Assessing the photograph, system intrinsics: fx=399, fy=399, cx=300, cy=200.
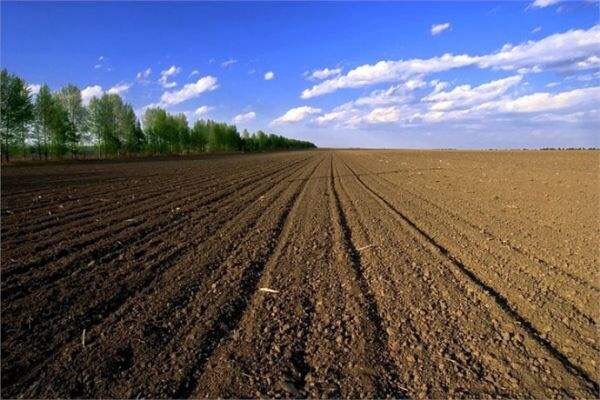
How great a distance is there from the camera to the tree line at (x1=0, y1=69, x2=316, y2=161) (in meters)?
44.3

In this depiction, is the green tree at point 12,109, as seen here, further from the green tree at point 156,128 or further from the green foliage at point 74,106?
the green tree at point 156,128

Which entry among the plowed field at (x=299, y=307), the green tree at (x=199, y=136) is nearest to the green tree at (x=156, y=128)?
the green tree at (x=199, y=136)

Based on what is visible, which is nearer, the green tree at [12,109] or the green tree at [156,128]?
the green tree at [12,109]

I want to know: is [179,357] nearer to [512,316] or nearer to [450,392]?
[450,392]

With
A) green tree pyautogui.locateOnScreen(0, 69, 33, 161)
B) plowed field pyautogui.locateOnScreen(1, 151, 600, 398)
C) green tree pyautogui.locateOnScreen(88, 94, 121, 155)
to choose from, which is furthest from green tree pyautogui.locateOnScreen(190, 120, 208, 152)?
plowed field pyautogui.locateOnScreen(1, 151, 600, 398)

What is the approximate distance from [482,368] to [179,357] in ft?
9.74

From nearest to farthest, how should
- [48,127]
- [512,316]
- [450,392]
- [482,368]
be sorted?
[450,392] < [482,368] < [512,316] < [48,127]

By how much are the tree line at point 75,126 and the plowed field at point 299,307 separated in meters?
43.3

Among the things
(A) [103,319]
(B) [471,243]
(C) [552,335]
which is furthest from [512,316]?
(A) [103,319]

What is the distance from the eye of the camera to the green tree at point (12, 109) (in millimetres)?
43312

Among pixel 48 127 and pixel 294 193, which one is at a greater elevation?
pixel 48 127

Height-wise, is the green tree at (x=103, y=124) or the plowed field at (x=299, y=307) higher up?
the green tree at (x=103, y=124)

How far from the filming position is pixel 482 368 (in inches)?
153

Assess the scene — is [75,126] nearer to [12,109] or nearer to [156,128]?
[12,109]
